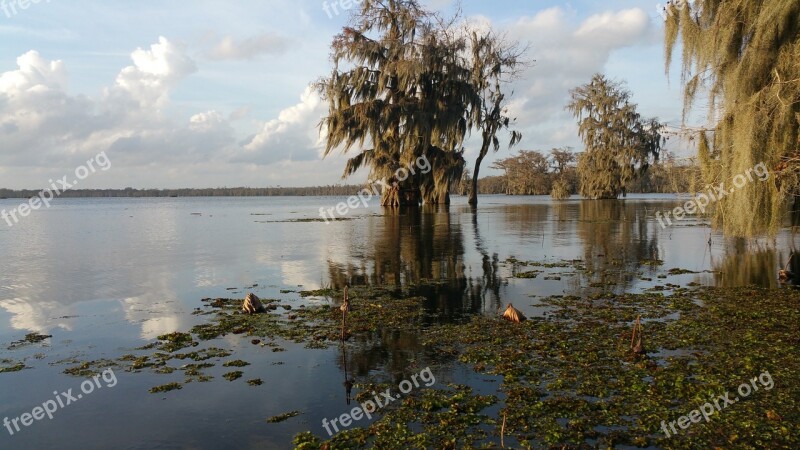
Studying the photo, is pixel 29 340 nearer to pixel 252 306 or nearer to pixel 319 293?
pixel 252 306

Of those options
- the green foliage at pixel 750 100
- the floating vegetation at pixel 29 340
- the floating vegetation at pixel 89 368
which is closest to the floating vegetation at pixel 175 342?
the floating vegetation at pixel 89 368

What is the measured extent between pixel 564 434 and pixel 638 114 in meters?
58.3

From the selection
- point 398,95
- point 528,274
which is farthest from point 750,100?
point 398,95

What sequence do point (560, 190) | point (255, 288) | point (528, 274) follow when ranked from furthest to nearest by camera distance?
1. point (560, 190)
2. point (528, 274)
3. point (255, 288)

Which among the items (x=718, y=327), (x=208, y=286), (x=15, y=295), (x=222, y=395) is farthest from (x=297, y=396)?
(x=15, y=295)

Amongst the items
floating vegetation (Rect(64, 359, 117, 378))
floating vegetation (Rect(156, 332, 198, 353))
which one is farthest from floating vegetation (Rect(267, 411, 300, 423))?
floating vegetation (Rect(156, 332, 198, 353))

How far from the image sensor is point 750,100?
350 inches

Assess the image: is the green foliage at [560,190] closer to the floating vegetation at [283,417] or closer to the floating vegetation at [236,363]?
the floating vegetation at [236,363]

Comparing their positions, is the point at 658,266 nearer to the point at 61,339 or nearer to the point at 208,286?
the point at 208,286

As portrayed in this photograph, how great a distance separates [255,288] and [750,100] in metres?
9.97

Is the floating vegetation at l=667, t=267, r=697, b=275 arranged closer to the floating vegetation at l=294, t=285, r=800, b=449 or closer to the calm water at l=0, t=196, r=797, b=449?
the calm water at l=0, t=196, r=797, b=449

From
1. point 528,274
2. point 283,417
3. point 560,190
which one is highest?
point 560,190

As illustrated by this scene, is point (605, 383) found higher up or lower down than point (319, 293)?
lower down

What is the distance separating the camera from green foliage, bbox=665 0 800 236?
8.70m
